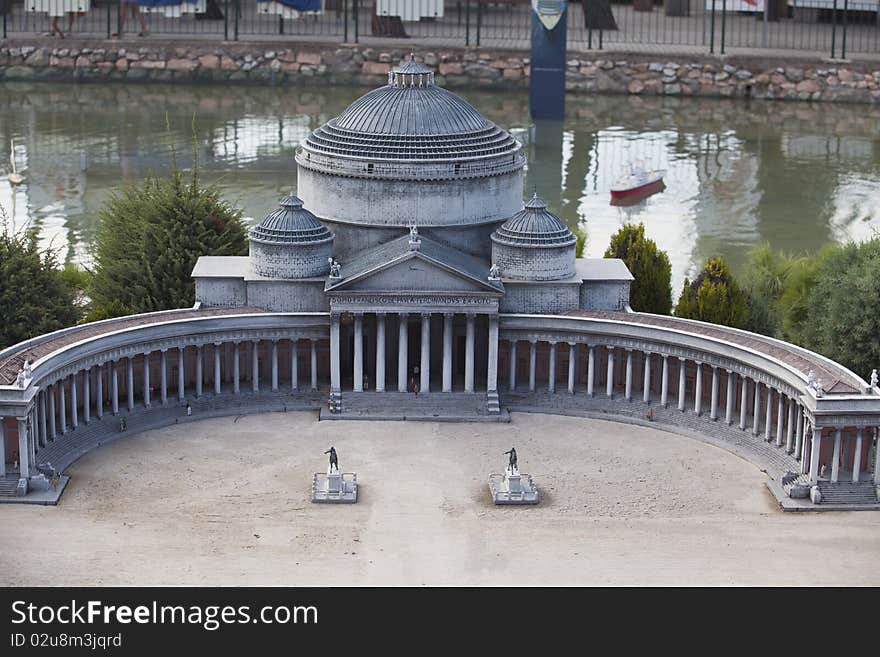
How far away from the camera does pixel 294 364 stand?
383 ft

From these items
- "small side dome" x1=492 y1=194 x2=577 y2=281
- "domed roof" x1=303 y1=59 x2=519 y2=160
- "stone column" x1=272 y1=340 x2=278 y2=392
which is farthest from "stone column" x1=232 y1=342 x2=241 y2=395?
"small side dome" x1=492 y1=194 x2=577 y2=281

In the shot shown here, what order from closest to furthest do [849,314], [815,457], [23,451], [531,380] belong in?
[23,451] → [815,457] → [849,314] → [531,380]

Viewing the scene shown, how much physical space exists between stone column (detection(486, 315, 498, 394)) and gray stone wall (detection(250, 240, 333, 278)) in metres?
9.75

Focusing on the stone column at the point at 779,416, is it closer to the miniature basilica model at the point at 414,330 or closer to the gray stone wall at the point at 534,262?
the miniature basilica model at the point at 414,330

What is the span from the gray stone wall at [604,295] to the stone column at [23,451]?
104ft

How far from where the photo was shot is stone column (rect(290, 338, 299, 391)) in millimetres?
116875

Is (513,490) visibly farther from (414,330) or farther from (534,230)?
(534,230)

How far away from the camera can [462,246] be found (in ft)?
398

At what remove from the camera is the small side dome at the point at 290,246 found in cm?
11700

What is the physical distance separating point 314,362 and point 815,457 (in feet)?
90.5

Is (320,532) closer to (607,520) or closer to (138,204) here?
(607,520)

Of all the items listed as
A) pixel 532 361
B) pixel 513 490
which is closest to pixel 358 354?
pixel 532 361

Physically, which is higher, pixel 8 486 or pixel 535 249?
pixel 535 249

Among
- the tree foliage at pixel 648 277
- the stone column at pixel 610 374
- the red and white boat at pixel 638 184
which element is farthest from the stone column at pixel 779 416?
the red and white boat at pixel 638 184
